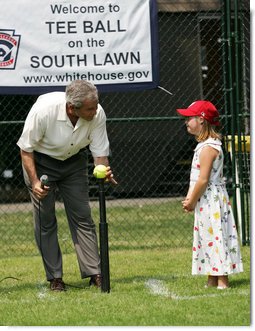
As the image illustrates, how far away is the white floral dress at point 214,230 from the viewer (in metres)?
7.88

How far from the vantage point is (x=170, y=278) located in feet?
28.3

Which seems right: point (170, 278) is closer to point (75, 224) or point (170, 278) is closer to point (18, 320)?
point (75, 224)

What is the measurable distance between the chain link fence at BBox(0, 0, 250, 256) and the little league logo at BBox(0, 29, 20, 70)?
1.94 ft

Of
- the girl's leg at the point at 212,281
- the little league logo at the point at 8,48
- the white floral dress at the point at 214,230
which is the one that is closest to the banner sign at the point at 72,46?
the little league logo at the point at 8,48

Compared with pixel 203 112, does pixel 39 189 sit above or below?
below

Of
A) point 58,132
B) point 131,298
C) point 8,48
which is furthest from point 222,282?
point 8,48

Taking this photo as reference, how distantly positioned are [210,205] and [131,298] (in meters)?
0.99

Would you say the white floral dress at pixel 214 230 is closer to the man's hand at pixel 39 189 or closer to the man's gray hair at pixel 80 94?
the man's gray hair at pixel 80 94

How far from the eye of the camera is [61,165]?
8.30 metres

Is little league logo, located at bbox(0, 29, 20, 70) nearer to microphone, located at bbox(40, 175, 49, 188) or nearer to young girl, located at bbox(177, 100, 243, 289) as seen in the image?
microphone, located at bbox(40, 175, 49, 188)

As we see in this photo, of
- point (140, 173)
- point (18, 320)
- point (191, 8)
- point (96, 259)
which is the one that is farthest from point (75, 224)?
point (140, 173)

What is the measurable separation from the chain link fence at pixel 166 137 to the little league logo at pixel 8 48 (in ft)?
1.94

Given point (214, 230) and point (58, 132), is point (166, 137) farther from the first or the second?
point (214, 230)

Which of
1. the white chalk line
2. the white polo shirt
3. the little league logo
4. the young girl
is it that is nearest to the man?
the white polo shirt
